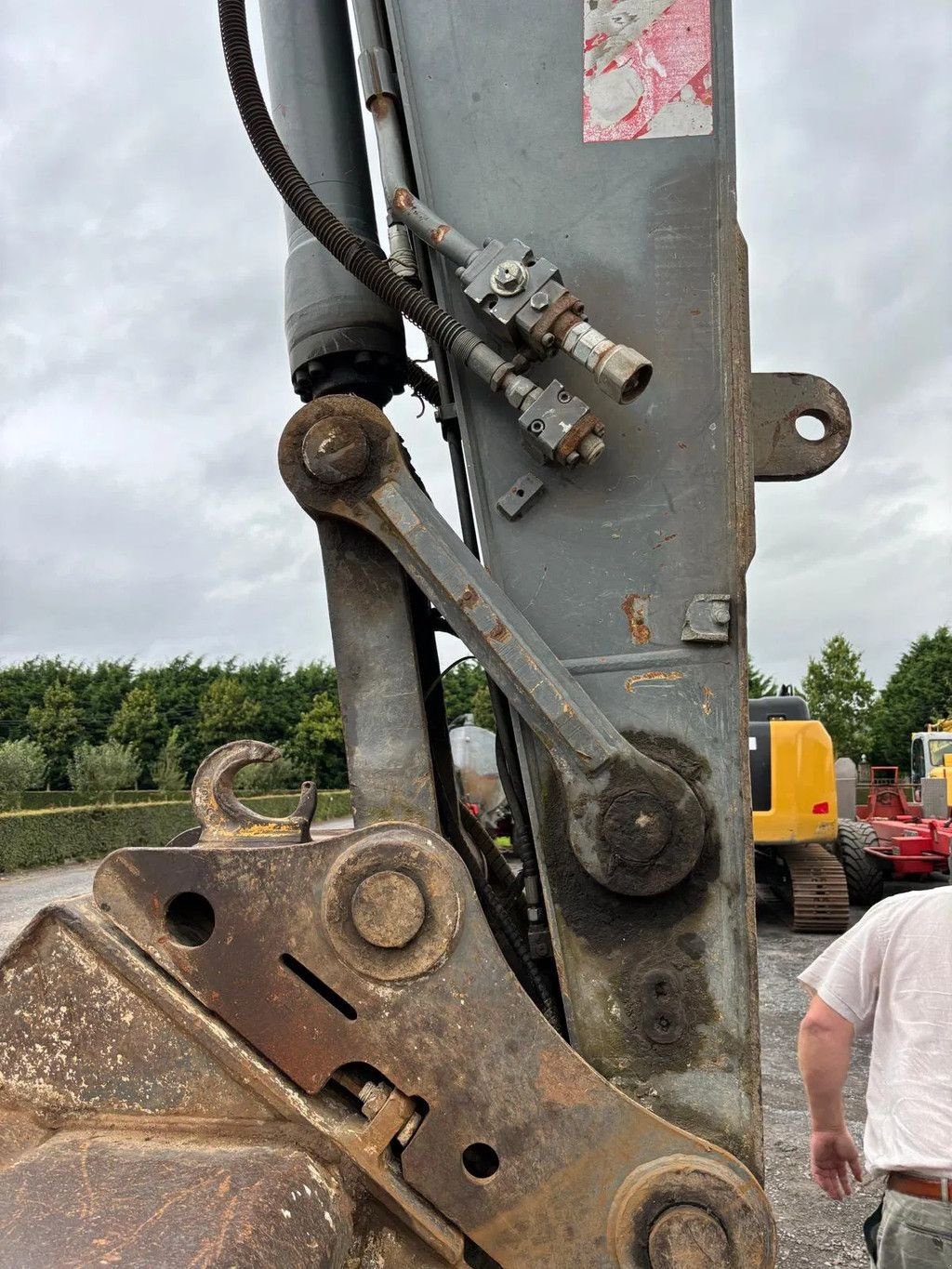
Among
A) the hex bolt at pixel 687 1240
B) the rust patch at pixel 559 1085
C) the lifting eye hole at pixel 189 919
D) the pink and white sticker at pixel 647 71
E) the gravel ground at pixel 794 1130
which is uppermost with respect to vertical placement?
the pink and white sticker at pixel 647 71

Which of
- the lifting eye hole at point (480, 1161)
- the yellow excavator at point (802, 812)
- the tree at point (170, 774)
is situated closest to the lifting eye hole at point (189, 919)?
the lifting eye hole at point (480, 1161)

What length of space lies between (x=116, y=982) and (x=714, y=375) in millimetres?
1619

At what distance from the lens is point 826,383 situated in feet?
6.99

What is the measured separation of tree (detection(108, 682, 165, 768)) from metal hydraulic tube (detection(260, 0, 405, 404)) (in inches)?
1694

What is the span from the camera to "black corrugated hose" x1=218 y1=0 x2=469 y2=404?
1916 mm

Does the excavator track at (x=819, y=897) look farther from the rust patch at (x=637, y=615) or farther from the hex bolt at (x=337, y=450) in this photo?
the hex bolt at (x=337, y=450)

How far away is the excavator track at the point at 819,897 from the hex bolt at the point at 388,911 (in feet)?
27.8

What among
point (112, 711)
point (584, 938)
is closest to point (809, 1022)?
point (584, 938)

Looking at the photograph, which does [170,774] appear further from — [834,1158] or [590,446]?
[590,446]

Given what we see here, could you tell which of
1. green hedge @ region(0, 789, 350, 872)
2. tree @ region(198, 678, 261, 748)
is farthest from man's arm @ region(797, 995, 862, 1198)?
tree @ region(198, 678, 261, 748)

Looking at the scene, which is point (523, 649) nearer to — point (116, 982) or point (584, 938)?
point (584, 938)

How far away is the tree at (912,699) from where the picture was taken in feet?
128

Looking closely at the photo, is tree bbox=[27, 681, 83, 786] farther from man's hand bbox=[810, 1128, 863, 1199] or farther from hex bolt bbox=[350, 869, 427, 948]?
hex bolt bbox=[350, 869, 427, 948]

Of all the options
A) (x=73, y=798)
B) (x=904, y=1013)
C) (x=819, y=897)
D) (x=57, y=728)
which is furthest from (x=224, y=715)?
(x=904, y=1013)
